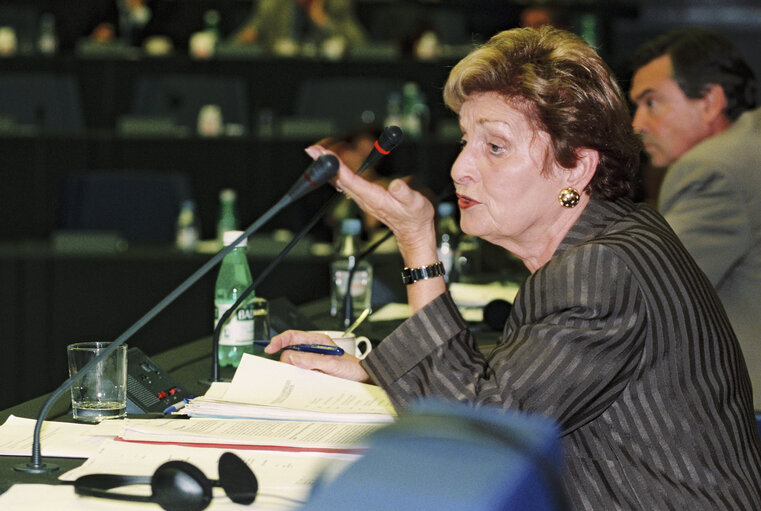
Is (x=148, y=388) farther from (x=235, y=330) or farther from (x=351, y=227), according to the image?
(x=351, y=227)

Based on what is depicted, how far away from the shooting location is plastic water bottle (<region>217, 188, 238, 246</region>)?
4.86 m

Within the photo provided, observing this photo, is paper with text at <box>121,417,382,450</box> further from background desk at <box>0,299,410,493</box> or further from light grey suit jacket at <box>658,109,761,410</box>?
light grey suit jacket at <box>658,109,761,410</box>

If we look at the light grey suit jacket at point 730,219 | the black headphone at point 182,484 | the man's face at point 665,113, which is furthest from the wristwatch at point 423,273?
the man's face at point 665,113

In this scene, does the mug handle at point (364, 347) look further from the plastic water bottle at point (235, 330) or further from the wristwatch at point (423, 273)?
the wristwatch at point (423, 273)

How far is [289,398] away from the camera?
136 cm

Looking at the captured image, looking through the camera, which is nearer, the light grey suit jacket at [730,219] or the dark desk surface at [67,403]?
the dark desk surface at [67,403]

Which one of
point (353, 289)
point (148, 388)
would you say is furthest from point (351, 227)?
point (148, 388)

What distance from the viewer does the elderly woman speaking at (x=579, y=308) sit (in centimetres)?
112

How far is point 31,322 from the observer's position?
3.62m

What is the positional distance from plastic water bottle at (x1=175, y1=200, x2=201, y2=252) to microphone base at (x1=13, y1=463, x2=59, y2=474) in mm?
3075

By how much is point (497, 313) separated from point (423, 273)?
0.81 m

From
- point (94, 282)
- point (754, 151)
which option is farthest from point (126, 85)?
point (754, 151)

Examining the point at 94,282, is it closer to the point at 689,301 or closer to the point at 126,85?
the point at 126,85

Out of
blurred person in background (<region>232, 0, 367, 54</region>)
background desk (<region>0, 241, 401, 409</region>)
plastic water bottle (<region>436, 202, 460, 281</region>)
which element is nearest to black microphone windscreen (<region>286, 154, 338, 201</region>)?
plastic water bottle (<region>436, 202, 460, 281</region>)
